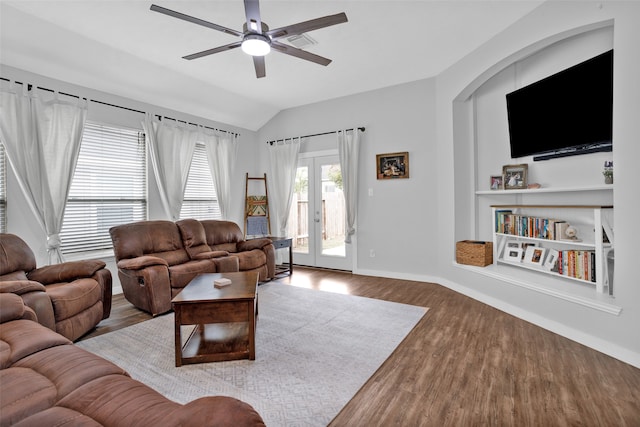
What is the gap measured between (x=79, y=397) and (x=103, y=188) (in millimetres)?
3841

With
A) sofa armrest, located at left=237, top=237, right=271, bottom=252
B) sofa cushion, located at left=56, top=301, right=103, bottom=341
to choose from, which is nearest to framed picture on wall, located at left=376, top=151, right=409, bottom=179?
sofa armrest, located at left=237, top=237, right=271, bottom=252

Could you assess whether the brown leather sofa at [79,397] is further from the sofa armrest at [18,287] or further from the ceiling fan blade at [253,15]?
the ceiling fan blade at [253,15]

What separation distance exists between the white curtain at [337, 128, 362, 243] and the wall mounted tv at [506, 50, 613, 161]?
225 centimetres

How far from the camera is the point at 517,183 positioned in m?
3.82

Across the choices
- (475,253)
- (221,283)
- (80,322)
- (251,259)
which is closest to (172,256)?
(251,259)

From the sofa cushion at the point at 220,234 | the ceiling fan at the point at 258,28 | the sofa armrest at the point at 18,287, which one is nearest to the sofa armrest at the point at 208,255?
the sofa cushion at the point at 220,234

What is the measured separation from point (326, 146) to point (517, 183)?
309 cm

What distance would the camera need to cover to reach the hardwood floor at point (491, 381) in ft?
5.89

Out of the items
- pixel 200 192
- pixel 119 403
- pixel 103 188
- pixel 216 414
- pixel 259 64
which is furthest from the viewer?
pixel 200 192

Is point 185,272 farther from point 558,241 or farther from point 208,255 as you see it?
point 558,241

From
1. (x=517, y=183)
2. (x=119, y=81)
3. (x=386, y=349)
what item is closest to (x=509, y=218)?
(x=517, y=183)

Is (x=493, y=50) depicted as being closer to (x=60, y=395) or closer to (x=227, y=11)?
(x=227, y=11)

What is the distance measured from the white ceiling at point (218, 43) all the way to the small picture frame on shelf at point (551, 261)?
252 cm

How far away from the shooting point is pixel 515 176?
12.6ft
